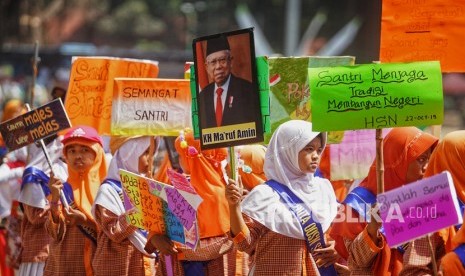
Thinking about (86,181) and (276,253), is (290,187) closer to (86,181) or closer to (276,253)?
(276,253)

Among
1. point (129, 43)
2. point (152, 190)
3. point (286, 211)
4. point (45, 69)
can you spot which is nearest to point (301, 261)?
point (286, 211)

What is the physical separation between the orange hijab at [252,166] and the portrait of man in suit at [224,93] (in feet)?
4.64

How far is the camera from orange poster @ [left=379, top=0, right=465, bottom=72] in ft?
25.3

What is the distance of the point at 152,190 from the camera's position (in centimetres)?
748

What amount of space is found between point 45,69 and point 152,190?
2207 centimetres

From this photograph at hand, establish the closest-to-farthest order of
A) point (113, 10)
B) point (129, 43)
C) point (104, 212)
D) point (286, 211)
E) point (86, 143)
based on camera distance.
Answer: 1. point (286, 211)
2. point (104, 212)
3. point (86, 143)
4. point (129, 43)
5. point (113, 10)

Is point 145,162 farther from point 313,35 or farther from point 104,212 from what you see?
point 313,35

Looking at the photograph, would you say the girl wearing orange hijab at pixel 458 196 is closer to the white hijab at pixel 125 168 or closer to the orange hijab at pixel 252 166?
the orange hijab at pixel 252 166

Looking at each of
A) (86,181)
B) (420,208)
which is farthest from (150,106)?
(420,208)

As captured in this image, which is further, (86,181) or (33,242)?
(33,242)

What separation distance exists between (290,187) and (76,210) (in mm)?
2002

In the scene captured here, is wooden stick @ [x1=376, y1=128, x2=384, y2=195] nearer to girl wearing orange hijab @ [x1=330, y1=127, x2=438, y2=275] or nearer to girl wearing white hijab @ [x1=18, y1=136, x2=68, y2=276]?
girl wearing orange hijab @ [x1=330, y1=127, x2=438, y2=275]

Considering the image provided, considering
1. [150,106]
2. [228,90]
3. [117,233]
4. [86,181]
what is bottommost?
[117,233]

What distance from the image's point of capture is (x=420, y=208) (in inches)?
233
